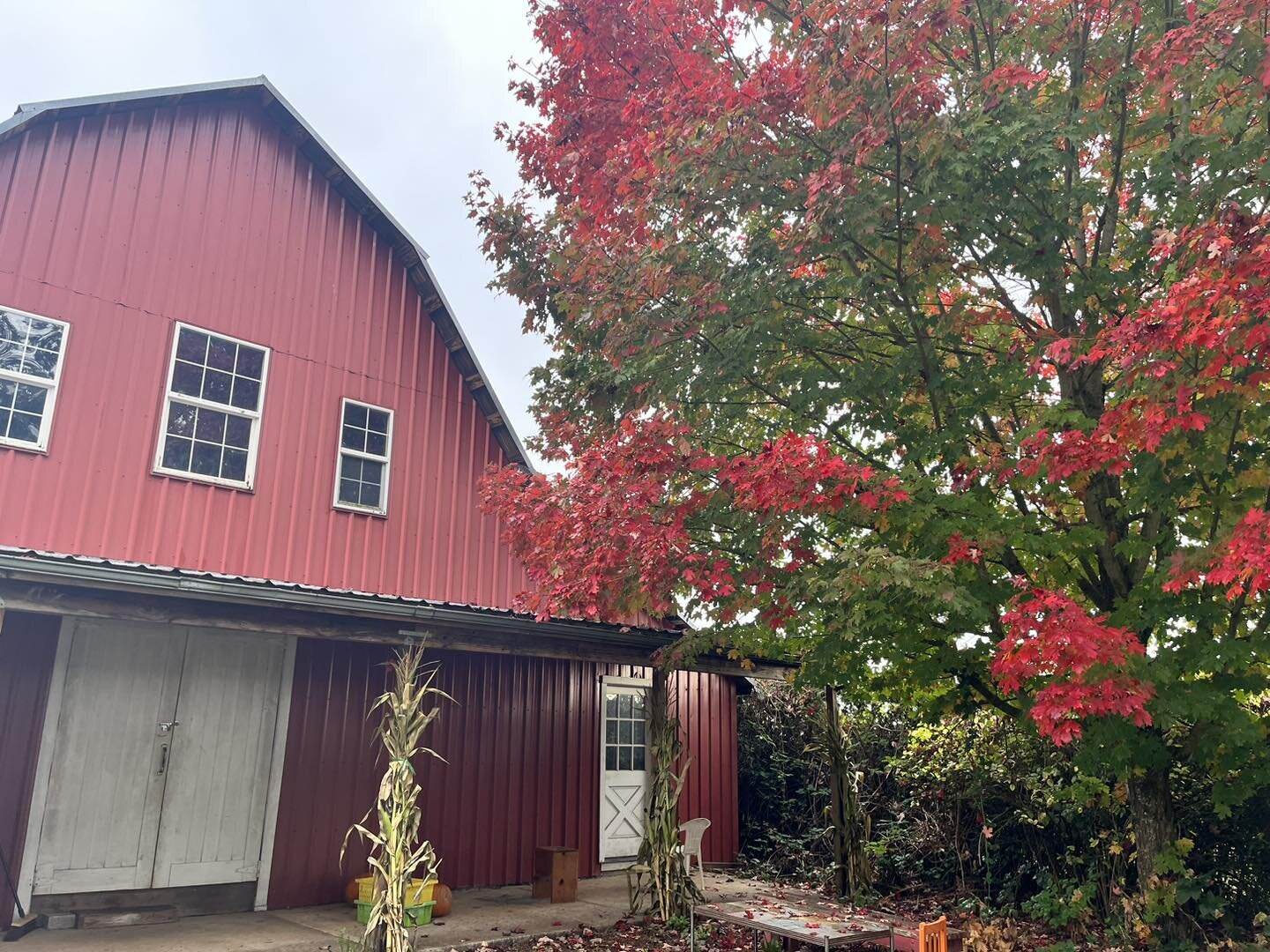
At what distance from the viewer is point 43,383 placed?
8094 millimetres

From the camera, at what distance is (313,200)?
10461 mm

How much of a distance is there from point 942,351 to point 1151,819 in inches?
141

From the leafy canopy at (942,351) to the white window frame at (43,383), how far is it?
432cm

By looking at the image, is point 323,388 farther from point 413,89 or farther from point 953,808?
point 413,89

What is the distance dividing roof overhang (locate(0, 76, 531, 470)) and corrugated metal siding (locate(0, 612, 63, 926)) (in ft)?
14.4

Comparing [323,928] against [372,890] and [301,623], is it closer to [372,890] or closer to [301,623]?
[372,890]

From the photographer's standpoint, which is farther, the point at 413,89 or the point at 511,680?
the point at 413,89

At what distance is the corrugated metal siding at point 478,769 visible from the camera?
870cm

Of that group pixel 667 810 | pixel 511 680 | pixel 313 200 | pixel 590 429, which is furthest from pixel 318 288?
pixel 667 810

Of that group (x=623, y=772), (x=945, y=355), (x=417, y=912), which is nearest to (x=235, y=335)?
(x=417, y=912)

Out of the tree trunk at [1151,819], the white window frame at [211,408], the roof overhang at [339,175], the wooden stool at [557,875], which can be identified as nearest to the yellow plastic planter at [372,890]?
the wooden stool at [557,875]

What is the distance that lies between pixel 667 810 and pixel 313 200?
7553 millimetres

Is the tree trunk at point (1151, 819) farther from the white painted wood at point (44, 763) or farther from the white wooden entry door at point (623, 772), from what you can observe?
the white painted wood at point (44, 763)

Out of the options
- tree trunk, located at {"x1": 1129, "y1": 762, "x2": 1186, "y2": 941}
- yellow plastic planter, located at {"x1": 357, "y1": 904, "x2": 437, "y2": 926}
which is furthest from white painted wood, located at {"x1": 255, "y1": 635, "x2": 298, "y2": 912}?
tree trunk, located at {"x1": 1129, "y1": 762, "x2": 1186, "y2": 941}
